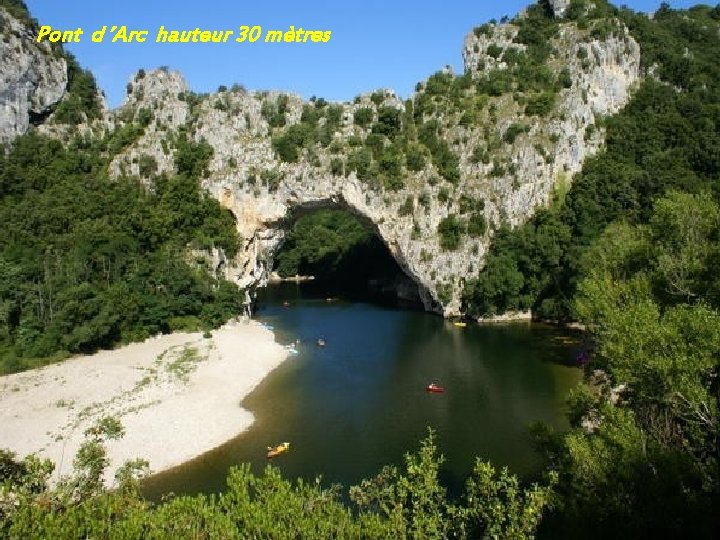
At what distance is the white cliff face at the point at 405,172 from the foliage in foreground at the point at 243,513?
52.4m

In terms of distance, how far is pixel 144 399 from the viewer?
123 ft

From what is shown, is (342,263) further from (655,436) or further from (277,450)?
(655,436)

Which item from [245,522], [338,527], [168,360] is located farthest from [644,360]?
[168,360]

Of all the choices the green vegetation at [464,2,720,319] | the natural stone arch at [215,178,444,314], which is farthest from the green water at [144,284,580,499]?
the natural stone arch at [215,178,444,314]

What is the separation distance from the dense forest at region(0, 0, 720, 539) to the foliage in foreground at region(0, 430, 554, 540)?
51mm

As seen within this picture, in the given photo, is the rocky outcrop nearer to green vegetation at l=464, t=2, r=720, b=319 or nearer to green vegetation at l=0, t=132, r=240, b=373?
green vegetation at l=464, t=2, r=720, b=319

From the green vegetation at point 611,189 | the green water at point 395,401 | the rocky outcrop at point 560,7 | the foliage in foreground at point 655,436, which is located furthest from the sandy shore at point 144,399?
the rocky outcrop at point 560,7

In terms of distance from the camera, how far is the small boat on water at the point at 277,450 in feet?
96.1

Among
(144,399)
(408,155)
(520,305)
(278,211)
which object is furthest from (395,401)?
(408,155)

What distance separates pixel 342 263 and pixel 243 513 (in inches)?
3335

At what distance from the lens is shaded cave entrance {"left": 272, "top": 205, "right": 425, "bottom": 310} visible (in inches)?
3327

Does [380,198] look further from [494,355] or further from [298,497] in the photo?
[298,497]

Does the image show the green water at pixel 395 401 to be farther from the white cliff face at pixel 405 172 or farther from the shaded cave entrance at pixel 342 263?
the shaded cave entrance at pixel 342 263

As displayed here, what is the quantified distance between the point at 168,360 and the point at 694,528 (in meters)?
39.8
